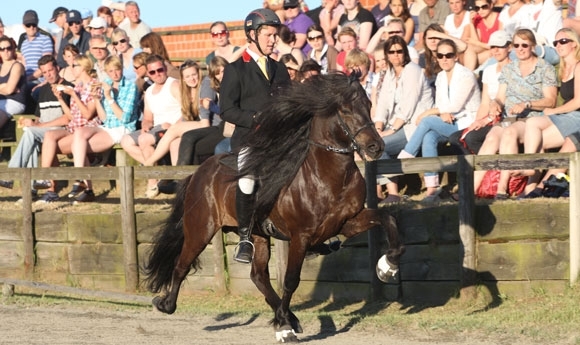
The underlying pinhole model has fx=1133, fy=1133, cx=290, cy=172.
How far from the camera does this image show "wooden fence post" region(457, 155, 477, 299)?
10844 mm

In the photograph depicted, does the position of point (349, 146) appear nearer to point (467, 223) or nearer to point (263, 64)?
point (263, 64)

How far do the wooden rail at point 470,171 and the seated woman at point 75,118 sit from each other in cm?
576

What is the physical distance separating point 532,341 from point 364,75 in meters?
5.00

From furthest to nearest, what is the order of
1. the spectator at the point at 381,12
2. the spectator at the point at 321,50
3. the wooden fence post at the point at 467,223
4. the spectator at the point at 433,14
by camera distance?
the spectator at the point at 381,12 < the spectator at the point at 433,14 < the spectator at the point at 321,50 < the wooden fence post at the point at 467,223

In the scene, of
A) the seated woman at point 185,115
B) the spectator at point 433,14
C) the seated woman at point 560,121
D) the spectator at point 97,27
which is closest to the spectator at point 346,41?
the spectator at point 433,14

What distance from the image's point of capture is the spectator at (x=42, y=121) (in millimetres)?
16156

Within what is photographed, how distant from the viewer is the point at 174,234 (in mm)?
11125

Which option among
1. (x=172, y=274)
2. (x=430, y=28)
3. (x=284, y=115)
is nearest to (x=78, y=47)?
(x=430, y=28)

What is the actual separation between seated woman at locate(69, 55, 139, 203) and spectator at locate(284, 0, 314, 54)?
239 centimetres

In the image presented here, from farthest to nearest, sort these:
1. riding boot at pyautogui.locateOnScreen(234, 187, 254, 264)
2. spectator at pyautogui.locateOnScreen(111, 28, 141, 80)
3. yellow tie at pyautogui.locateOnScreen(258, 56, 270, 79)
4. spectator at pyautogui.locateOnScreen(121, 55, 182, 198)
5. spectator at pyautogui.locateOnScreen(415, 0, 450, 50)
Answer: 1. spectator at pyautogui.locateOnScreen(111, 28, 141, 80)
2. spectator at pyautogui.locateOnScreen(415, 0, 450, 50)
3. spectator at pyautogui.locateOnScreen(121, 55, 182, 198)
4. yellow tie at pyautogui.locateOnScreen(258, 56, 270, 79)
5. riding boot at pyautogui.locateOnScreen(234, 187, 254, 264)

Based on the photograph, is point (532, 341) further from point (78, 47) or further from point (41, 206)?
point (78, 47)

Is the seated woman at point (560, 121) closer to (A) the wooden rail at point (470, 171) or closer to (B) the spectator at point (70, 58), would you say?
(A) the wooden rail at point (470, 171)

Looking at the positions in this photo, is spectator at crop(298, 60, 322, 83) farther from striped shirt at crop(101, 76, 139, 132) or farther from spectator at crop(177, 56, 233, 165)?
striped shirt at crop(101, 76, 139, 132)

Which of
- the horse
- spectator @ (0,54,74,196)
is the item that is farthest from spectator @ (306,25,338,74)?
the horse
